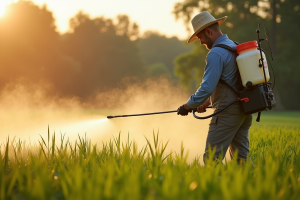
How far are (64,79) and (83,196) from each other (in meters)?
43.1

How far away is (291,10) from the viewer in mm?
36781

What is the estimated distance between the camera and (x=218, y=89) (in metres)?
4.47

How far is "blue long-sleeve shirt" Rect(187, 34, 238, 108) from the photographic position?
421 centimetres

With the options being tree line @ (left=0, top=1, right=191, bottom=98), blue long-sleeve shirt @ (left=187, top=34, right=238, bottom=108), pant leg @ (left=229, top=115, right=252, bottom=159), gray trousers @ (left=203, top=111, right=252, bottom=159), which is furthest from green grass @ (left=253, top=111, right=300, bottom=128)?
tree line @ (left=0, top=1, right=191, bottom=98)

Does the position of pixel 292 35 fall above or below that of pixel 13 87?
above

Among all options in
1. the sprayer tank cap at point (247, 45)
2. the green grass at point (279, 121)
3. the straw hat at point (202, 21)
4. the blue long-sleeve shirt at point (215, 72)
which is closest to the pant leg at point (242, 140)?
the blue long-sleeve shirt at point (215, 72)

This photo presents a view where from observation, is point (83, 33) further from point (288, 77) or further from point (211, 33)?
point (211, 33)

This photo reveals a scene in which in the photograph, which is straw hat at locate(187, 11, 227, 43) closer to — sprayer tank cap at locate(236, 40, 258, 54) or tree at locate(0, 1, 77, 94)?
sprayer tank cap at locate(236, 40, 258, 54)

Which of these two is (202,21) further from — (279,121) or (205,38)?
(279,121)

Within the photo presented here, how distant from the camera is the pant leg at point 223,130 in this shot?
439 cm

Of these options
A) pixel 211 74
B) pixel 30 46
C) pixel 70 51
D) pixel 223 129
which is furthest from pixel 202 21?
pixel 70 51

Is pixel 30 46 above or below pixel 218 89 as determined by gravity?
above

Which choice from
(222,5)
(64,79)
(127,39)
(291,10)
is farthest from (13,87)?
(127,39)

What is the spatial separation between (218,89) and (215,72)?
0.34 meters
